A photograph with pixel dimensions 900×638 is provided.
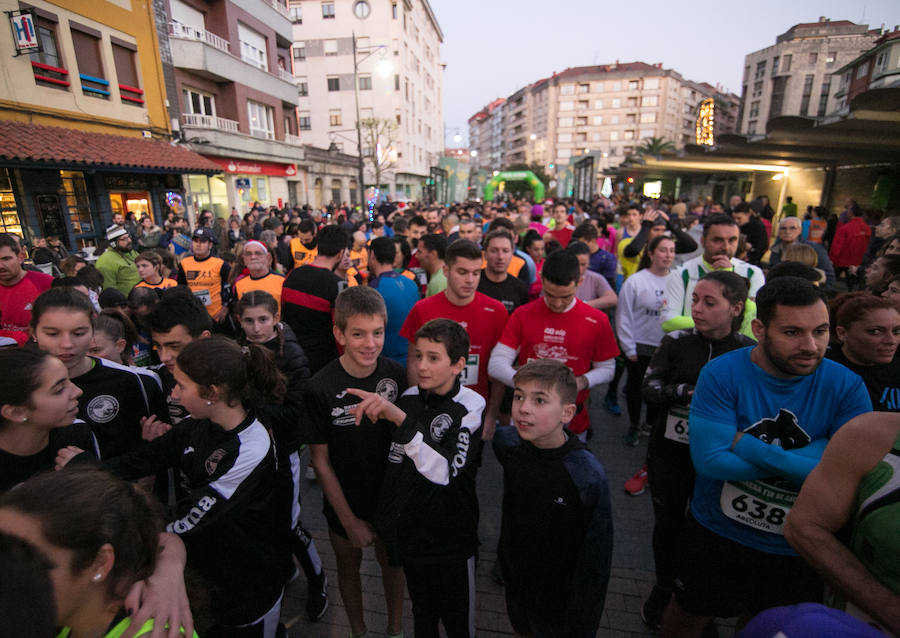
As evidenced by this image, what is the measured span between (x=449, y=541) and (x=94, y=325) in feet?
8.82

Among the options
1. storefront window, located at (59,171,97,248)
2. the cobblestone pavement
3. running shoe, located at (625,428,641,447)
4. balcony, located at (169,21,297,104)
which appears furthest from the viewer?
balcony, located at (169,21,297,104)

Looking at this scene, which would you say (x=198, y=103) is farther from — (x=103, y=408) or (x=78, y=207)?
(x=103, y=408)

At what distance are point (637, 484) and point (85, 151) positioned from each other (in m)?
15.2

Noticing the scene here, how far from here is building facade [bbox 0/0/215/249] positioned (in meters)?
10.8

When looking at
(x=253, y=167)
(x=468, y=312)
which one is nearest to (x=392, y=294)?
(x=468, y=312)

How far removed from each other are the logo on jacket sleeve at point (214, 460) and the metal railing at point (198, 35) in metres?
20.7

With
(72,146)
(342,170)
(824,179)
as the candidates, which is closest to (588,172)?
(824,179)

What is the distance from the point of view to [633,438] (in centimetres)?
477

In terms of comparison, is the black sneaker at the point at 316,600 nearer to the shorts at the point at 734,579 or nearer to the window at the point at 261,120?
the shorts at the point at 734,579

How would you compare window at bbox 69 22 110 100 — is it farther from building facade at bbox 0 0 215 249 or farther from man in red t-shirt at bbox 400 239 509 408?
man in red t-shirt at bbox 400 239 509 408

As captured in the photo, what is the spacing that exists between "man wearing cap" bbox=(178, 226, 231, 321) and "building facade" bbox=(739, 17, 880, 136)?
6195 cm

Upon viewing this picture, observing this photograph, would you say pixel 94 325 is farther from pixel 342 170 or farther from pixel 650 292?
pixel 342 170

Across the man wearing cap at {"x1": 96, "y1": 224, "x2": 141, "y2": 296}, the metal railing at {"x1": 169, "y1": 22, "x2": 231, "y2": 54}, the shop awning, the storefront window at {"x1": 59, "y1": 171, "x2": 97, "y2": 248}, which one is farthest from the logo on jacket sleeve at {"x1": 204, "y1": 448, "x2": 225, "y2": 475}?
the metal railing at {"x1": 169, "y1": 22, "x2": 231, "y2": 54}

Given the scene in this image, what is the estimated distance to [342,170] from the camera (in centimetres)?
3506
